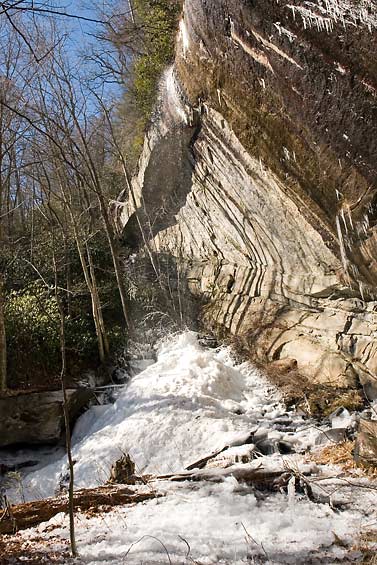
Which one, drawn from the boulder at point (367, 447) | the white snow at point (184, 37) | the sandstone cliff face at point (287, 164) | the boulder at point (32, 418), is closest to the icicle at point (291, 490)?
the boulder at point (367, 447)

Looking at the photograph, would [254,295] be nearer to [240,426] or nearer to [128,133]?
[240,426]

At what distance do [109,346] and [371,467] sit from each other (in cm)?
628

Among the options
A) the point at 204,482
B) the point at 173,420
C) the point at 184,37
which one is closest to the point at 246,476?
the point at 204,482

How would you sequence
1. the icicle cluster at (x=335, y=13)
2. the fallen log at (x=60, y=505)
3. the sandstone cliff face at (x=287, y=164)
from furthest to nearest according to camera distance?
the sandstone cliff face at (x=287, y=164) → the icicle cluster at (x=335, y=13) → the fallen log at (x=60, y=505)

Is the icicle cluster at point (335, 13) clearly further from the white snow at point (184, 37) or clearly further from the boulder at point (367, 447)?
the boulder at point (367, 447)

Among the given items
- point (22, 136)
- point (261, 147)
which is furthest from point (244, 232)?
point (22, 136)

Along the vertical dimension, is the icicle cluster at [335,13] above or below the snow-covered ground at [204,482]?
above

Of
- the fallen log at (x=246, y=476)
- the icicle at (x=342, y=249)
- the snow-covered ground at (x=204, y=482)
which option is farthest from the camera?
the icicle at (x=342, y=249)

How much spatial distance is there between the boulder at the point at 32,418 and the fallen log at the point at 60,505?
332 cm

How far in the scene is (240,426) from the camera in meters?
5.71

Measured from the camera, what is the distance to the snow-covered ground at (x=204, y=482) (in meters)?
2.58

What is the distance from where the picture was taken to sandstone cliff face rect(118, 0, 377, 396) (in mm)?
4637

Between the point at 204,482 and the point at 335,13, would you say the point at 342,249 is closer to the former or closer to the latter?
the point at 335,13

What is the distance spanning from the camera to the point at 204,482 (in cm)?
353
